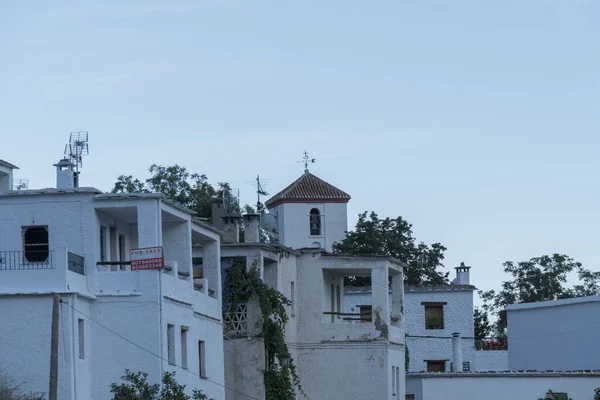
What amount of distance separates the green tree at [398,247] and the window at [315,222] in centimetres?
1587

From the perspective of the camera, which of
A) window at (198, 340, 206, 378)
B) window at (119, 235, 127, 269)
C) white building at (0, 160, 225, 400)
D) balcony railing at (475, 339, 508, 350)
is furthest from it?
balcony railing at (475, 339, 508, 350)

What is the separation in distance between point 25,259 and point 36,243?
2.26 ft

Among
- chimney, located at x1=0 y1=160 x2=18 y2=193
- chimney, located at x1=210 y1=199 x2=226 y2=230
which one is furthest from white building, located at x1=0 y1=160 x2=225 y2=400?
chimney, located at x1=210 y1=199 x2=226 y2=230

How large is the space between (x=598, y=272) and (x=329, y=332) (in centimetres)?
4603

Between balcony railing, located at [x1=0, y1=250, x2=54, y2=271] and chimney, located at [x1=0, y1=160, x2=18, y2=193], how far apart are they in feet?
28.4

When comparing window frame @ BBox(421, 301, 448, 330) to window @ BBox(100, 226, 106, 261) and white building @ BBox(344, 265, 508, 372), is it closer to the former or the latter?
white building @ BBox(344, 265, 508, 372)

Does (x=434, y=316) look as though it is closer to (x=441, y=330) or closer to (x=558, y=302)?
(x=441, y=330)

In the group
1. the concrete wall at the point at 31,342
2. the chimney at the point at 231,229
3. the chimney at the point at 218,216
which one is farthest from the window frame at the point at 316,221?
the concrete wall at the point at 31,342

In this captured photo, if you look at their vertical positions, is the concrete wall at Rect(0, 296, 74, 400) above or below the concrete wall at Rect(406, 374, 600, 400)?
above

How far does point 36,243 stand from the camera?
3597 centimetres

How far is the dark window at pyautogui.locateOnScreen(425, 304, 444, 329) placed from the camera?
7131cm

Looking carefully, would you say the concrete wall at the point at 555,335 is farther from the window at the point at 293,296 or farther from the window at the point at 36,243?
the window at the point at 36,243

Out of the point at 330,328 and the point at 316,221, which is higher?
the point at 316,221

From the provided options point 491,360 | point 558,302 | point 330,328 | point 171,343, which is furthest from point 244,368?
point 491,360
